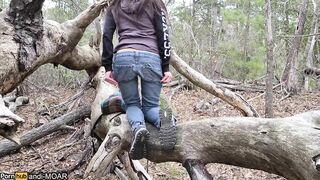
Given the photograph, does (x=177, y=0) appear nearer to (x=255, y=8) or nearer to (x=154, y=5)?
(x=255, y=8)

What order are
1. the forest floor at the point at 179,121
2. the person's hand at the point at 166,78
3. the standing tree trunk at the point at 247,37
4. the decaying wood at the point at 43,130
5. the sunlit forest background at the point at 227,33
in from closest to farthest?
the person's hand at the point at 166,78 → the forest floor at the point at 179,121 → the decaying wood at the point at 43,130 → the sunlit forest background at the point at 227,33 → the standing tree trunk at the point at 247,37

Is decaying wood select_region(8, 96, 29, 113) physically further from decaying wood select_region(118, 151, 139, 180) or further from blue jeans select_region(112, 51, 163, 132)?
blue jeans select_region(112, 51, 163, 132)

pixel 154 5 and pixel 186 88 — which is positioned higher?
pixel 154 5

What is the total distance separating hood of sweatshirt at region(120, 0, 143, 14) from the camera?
370cm

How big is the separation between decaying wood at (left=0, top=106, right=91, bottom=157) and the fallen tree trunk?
322 cm

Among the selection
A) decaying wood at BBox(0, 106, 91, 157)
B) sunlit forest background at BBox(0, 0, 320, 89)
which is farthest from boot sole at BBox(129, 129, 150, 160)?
Result: sunlit forest background at BBox(0, 0, 320, 89)

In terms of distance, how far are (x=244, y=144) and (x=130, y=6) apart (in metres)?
1.70

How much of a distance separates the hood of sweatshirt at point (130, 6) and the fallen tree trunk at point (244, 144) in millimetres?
1135

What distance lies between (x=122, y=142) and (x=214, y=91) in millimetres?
2283

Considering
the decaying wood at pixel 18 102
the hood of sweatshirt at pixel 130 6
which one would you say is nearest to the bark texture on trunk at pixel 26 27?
the hood of sweatshirt at pixel 130 6

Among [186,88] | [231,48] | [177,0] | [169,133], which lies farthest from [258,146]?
[177,0]

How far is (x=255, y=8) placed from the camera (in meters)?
17.4

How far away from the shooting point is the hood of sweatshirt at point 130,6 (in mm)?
3701

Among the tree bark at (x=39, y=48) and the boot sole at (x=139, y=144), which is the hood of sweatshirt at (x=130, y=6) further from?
the tree bark at (x=39, y=48)
